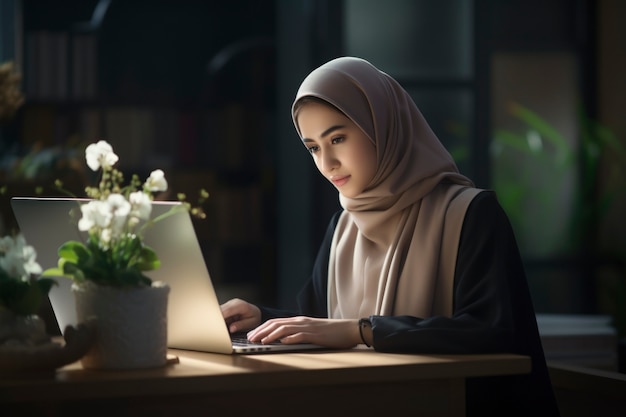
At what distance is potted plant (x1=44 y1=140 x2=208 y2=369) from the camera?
1.43 metres

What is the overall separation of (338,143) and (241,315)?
40 cm

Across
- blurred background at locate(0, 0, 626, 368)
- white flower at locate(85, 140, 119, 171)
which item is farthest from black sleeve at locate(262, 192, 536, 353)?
blurred background at locate(0, 0, 626, 368)

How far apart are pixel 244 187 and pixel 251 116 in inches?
17.2

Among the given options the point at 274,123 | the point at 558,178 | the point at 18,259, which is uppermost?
the point at 18,259

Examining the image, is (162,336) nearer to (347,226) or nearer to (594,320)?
(347,226)

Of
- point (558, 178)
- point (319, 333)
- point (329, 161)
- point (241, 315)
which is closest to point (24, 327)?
point (319, 333)

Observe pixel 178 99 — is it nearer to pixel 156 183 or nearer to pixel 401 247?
pixel 401 247

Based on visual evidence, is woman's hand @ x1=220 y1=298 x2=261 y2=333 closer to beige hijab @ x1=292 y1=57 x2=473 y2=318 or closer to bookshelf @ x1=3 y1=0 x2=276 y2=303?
beige hijab @ x1=292 y1=57 x2=473 y2=318

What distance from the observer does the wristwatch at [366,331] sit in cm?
168

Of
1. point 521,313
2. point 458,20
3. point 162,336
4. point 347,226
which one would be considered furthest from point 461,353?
point 458,20

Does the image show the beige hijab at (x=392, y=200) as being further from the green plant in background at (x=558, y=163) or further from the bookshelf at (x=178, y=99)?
the green plant in background at (x=558, y=163)

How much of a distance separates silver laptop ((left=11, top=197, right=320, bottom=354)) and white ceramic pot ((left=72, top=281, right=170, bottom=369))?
128 millimetres

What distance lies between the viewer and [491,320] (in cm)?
171

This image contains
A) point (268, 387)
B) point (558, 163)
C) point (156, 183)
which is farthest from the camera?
point (558, 163)
